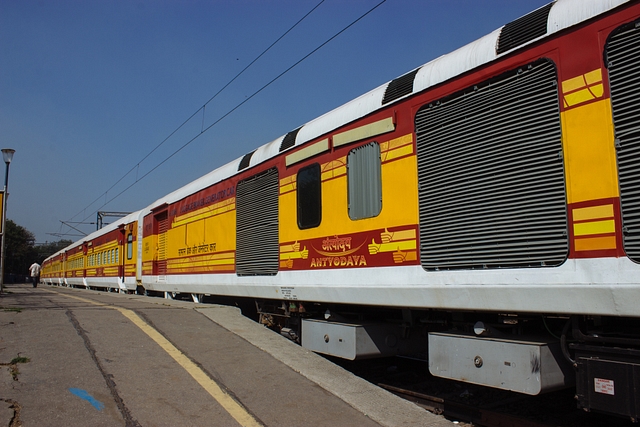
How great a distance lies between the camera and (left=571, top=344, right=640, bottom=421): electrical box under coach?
11.8 feet

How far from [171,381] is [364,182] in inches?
119

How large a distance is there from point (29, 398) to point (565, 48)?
204 inches

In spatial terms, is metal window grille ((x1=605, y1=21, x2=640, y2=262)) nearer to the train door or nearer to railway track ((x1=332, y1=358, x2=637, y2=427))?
railway track ((x1=332, y1=358, x2=637, y2=427))

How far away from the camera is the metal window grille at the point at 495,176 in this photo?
4148 mm

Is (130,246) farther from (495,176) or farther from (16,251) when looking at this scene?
(16,251)

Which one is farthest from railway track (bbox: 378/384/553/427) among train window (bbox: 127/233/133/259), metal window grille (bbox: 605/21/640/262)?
train window (bbox: 127/233/133/259)

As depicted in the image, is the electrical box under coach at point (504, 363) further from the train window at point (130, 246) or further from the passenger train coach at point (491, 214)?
the train window at point (130, 246)

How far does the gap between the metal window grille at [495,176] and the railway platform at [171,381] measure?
1594 mm

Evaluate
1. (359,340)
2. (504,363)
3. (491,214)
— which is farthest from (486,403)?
(491,214)

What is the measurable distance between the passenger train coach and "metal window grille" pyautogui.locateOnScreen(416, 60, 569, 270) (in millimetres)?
13

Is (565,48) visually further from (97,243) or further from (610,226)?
(97,243)

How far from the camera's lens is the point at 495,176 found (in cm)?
458

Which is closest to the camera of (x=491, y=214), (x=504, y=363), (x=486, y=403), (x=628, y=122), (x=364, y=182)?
(x=628, y=122)

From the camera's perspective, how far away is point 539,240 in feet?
13.7
